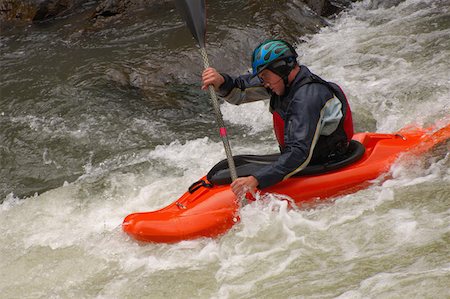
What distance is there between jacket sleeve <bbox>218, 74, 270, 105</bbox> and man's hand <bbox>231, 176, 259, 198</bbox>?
2.37 ft

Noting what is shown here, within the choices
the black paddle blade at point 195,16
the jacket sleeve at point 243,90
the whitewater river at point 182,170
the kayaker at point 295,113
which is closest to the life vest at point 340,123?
the kayaker at point 295,113

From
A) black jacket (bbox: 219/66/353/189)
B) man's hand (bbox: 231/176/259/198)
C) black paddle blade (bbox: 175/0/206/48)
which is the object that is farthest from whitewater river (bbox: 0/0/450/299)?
black paddle blade (bbox: 175/0/206/48)

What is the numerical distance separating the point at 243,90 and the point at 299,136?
0.75m

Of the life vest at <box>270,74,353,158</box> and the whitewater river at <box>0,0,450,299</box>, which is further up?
the life vest at <box>270,74,353,158</box>

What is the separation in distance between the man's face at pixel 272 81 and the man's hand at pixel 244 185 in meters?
0.59

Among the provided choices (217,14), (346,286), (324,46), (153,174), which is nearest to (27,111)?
(153,174)

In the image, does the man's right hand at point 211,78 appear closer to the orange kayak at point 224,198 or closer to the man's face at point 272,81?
the man's face at point 272,81

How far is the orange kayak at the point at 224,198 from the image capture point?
3.90 metres

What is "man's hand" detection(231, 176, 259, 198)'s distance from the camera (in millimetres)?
3744

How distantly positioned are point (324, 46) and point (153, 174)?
3.49 m

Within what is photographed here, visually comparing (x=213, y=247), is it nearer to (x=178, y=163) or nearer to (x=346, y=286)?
(x=346, y=286)

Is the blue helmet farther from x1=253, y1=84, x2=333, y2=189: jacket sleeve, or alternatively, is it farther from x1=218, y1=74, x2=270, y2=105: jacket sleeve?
x1=218, y1=74, x2=270, y2=105: jacket sleeve

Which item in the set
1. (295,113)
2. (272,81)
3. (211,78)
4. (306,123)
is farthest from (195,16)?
(306,123)

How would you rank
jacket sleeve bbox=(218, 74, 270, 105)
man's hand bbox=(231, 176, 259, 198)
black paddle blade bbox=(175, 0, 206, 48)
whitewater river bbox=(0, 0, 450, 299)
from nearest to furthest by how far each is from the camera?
whitewater river bbox=(0, 0, 450, 299) → man's hand bbox=(231, 176, 259, 198) → jacket sleeve bbox=(218, 74, 270, 105) → black paddle blade bbox=(175, 0, 206, 48)
